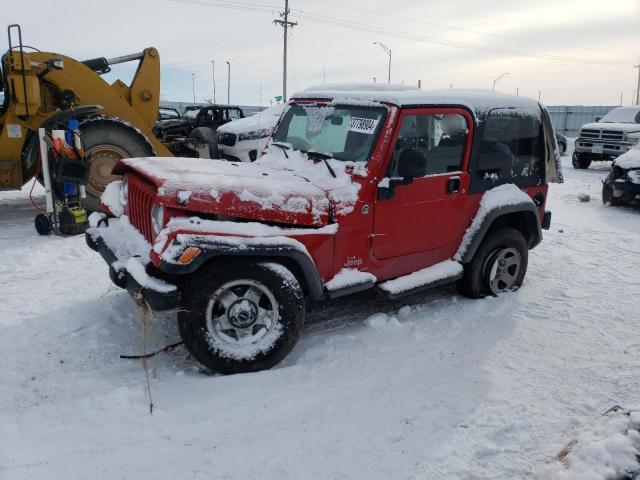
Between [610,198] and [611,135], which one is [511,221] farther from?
[611,135]

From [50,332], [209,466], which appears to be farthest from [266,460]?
[50,332]

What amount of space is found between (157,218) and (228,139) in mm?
7953

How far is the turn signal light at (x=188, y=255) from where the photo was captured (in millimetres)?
3250

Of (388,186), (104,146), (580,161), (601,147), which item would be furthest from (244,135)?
(580,161)

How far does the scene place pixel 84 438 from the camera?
2.96m

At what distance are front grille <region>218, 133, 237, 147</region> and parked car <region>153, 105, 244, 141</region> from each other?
0.78 metres

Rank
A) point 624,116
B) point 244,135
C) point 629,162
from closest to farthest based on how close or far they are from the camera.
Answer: point 629,162 → point 244,135 → point 624,116

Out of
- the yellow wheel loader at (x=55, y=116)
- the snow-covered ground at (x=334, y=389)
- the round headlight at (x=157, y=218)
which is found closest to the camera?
the snow-covered ground at (x=334, y=389)

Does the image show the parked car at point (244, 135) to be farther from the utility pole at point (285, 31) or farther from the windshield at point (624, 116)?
the utility pole at point (285, 31)

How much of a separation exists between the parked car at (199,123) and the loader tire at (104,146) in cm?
383

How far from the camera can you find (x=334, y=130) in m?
4.53

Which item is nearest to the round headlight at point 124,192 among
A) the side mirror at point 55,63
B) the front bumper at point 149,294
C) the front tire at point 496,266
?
the front bumper at point 149,294

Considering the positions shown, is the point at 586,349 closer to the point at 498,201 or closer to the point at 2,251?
the point at 498,201

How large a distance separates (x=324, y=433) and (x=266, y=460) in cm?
40
